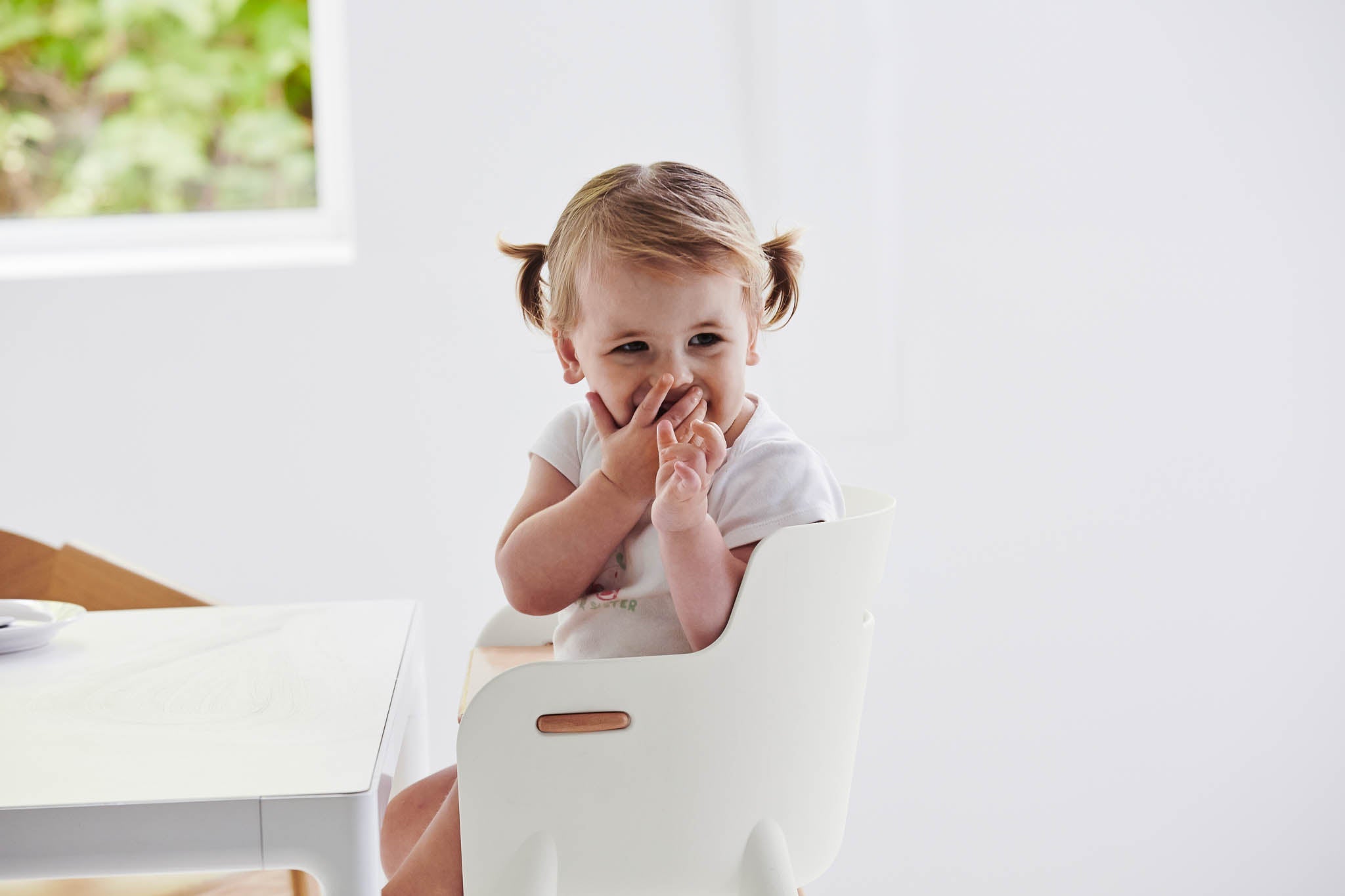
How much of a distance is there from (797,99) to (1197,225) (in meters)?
0.65

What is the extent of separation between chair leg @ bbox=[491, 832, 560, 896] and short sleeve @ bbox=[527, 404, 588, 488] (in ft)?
1.15

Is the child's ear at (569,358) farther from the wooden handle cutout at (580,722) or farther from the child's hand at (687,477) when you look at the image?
the wooden handle cutout at (580,722)

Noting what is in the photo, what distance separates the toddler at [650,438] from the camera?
2.52 ft

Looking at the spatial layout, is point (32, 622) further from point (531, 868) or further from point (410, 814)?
point (531, 868)

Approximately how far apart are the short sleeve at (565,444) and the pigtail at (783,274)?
187mm

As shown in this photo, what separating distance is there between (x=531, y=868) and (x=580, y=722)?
9cm

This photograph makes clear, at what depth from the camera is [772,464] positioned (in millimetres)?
841

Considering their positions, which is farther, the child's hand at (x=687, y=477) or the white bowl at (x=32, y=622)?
the white bowl at (x=32, y=622)

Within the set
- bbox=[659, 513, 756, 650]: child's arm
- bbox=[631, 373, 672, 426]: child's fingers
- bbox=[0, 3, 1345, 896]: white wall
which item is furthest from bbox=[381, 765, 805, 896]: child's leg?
bbox=[0, 3, 1345, 896]: white wall

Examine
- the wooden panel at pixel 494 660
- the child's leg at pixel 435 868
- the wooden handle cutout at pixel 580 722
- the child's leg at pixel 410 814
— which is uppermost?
the wooden handle cutout at pixel 580 722

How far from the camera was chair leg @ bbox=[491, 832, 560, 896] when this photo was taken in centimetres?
67

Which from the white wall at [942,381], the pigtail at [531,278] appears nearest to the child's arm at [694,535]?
the pigtail at [531,278]

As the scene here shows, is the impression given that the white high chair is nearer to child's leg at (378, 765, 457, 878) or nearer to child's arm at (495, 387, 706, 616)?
child's arm at (495, 387, 706, 616)

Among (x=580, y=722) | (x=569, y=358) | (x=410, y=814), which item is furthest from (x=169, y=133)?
(x=580, y=722)
